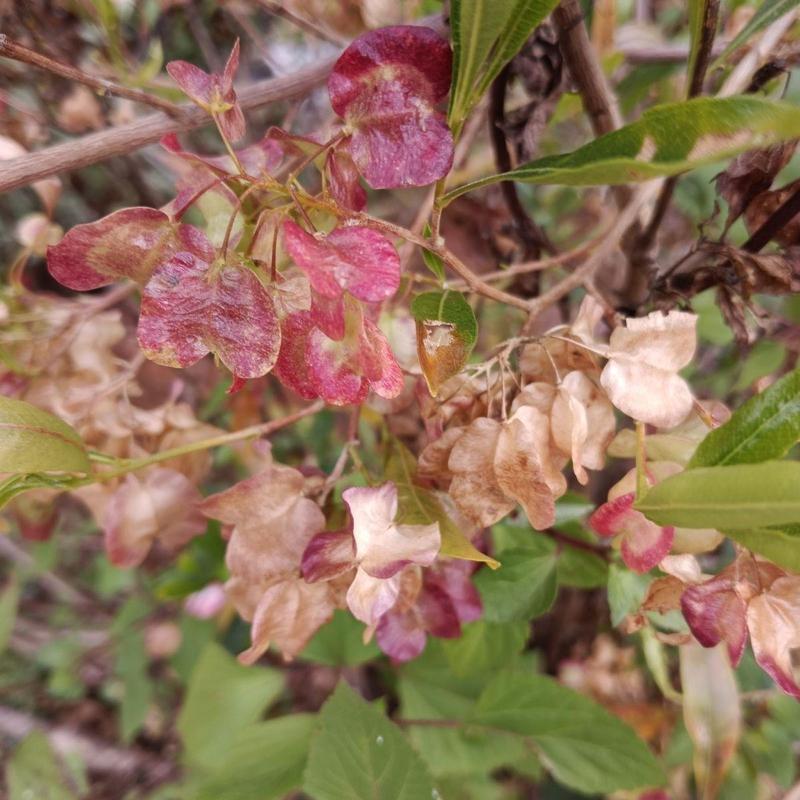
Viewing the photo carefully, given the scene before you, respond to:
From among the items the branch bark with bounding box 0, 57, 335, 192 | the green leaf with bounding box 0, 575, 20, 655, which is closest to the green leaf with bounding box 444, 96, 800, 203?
the branch bark with bounding box 0, 57, 335, 192

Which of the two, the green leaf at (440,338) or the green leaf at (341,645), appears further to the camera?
the green leaf at (341,645)

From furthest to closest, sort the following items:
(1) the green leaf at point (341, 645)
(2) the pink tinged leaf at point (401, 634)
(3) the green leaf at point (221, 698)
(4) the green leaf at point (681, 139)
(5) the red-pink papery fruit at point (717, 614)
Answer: (3) the green leaf at point (221, 698) → (1) the green leaf at point (341, 645) → (2) the pink tinged leaf at point (401, 634) → (5) the red-pink papery fruit at point (717, 614) → (4) the green leaf at point (681, 139)

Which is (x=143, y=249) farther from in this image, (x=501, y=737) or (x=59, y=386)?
(x=501, y=737)

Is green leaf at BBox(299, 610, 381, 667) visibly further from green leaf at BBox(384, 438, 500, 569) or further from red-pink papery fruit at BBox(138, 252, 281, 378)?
red-pink papery fruit at BBox(138, 252, 281, 378)

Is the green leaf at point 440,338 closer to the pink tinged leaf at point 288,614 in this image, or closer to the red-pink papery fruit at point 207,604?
the pink tinged leaf at point 288,614

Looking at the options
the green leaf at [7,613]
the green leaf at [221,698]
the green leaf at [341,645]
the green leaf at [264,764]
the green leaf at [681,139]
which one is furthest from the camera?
the green leaf at [7,613]

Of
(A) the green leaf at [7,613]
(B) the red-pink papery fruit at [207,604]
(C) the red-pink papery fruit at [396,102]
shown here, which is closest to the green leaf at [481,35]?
(C) the red-pink papery fruit at [396,102]

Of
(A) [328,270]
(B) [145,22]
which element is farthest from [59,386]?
(B) [145,22]

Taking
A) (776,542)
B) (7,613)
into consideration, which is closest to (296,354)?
(776,542)
